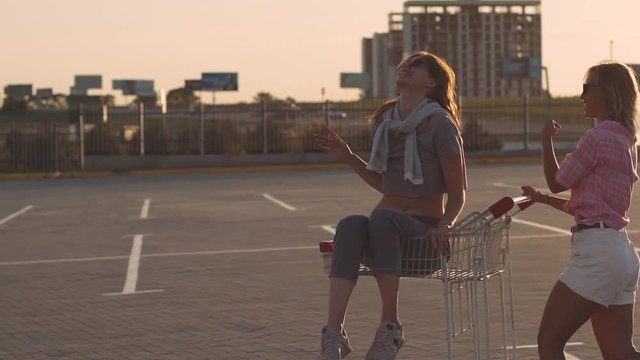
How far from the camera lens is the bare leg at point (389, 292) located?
7.39 meters

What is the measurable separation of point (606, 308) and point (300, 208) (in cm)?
1771

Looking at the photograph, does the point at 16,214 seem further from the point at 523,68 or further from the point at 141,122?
the point at 523,68

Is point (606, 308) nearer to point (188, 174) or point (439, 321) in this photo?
point (439, 321)

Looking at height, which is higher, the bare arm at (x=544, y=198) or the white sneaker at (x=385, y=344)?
the bare arm at (x=544, y=198)

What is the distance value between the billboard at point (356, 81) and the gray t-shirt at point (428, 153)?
10601cm

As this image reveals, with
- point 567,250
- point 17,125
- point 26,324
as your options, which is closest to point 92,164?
point 17,125

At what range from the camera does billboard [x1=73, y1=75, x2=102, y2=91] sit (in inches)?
5226

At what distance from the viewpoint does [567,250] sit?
15766 millimetres

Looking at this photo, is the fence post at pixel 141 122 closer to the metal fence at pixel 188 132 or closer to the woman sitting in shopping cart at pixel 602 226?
the metal fence at pixel 188 132

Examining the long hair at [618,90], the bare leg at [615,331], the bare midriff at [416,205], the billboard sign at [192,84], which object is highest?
the billboard sign at [192,84]

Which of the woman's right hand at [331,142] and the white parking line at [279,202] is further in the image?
the white parking line at [279,202]

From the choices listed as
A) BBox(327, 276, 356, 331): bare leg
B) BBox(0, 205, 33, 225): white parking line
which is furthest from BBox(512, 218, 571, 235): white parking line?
BBox(327, 276, 356, 331): bare leg

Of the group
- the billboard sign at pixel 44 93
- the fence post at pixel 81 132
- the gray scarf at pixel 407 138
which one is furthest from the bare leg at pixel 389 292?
the billboard sign at pixel 44 93

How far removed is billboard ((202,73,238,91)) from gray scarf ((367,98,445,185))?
8479 centimetres
